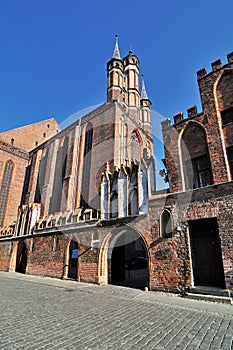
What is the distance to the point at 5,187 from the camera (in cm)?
2945

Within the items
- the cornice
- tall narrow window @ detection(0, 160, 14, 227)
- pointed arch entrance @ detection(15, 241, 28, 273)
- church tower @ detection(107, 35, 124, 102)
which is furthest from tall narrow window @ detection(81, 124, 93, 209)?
tall narrow window @ detection(0, 160, 14, 227)

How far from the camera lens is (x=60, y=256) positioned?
1320cm

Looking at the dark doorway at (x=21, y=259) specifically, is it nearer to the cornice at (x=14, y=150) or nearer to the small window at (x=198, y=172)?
the small window at (x=198, y=172)

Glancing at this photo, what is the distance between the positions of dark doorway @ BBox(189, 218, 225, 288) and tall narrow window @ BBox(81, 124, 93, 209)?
11.6 meters

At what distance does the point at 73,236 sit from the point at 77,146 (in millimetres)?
12815

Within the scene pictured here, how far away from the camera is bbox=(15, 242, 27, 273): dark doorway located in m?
17.8

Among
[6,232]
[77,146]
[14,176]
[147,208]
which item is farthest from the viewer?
[14,176]

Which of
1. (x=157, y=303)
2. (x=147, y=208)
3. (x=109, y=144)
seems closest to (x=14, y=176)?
(x=109, y=144)

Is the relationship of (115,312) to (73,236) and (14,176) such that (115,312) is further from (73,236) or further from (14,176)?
(14,176)

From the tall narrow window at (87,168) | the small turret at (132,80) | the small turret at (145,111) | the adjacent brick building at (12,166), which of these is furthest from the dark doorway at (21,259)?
the small turret at (145,111)

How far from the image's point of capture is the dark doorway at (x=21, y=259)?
58.5ft

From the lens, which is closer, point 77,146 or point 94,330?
point 94,330

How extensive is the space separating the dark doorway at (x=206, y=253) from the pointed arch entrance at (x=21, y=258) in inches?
569

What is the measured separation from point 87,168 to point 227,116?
14.7 m
